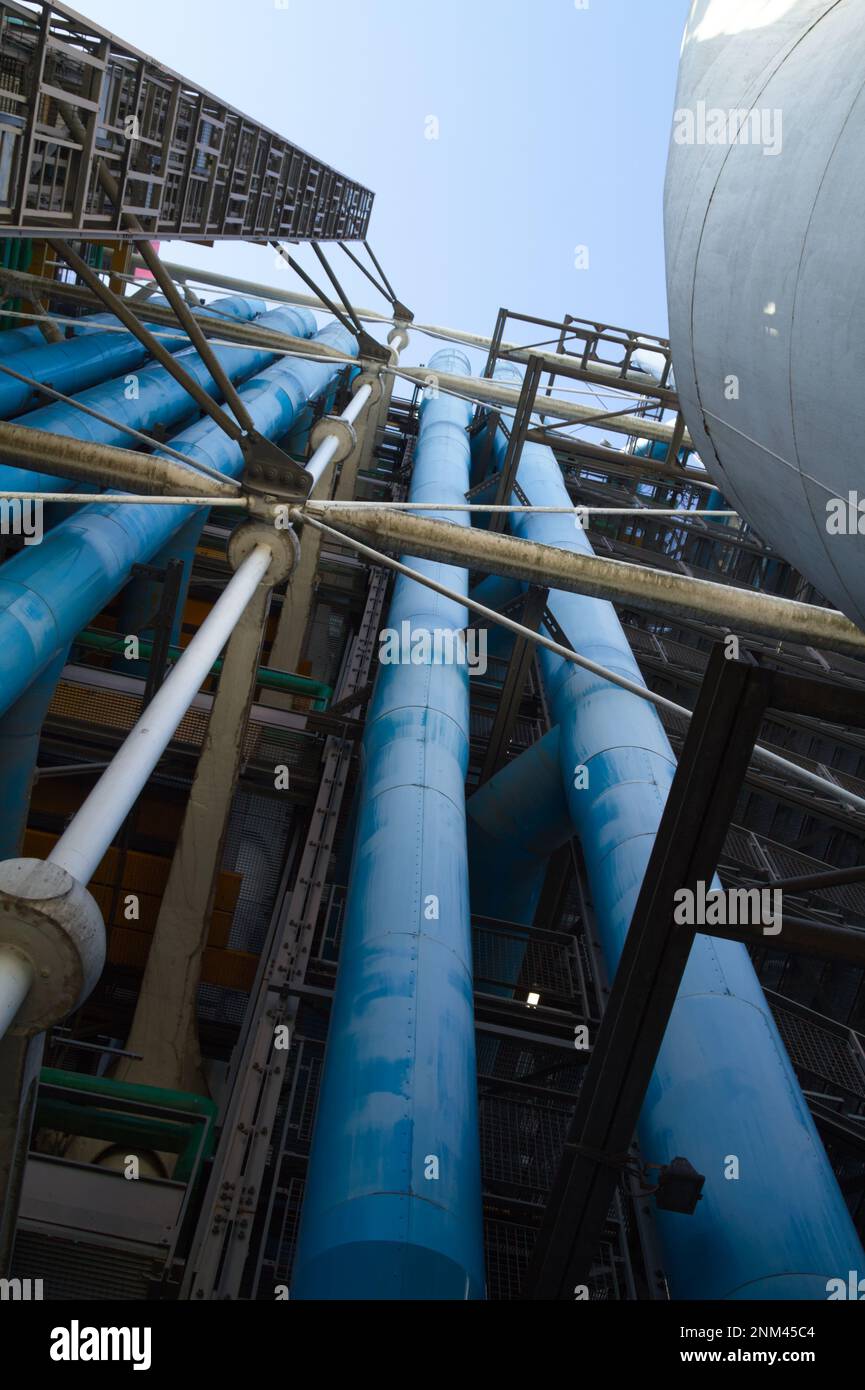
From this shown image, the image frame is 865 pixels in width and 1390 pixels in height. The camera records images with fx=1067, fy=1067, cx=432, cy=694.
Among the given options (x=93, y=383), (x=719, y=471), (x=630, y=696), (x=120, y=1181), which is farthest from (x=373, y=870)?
(x=93, y=383)

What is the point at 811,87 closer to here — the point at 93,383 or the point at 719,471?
the point at 719,471

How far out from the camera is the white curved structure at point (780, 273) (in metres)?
3.20

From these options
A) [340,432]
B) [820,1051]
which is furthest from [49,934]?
[340,432]

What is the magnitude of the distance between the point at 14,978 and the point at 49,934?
220 mm

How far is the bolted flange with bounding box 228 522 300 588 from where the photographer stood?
31.4 feet

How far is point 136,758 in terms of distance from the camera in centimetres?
597

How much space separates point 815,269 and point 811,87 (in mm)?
810

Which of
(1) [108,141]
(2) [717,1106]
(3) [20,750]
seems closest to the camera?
(2) [717,1106]

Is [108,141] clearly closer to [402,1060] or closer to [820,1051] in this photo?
[402,1060]

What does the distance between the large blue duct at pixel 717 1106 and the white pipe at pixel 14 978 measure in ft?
13.4

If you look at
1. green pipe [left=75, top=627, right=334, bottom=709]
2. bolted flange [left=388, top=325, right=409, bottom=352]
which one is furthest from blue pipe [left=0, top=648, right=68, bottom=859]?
bolted flange [left=388, top=325, right=409, bottom=352]

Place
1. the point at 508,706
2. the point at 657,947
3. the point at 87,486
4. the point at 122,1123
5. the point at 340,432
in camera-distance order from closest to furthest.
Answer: the point at 657,947 < the point at 122,1123 < the point at 87,486 < the point at 508,706 < the point at 340,432

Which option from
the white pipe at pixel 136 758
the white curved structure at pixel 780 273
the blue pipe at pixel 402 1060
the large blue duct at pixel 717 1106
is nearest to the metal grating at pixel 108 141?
the white pipe at pixel 136 758
